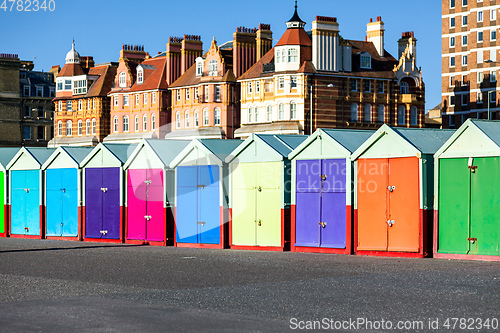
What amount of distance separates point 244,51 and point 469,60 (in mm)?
31517

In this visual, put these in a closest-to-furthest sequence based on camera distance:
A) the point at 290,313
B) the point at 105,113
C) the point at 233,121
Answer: the point at 290,313 → the point at 233,121 → the point at 105,113

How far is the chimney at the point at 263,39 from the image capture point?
75.9 m

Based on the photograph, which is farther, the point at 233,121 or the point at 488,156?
the point at 233,121

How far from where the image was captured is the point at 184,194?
29078 millimetres

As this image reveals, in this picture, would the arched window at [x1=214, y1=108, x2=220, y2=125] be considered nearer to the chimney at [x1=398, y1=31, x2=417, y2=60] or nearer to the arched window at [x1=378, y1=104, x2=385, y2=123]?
the arched window at [x1=378, y1=104, x2=385, y2=123]

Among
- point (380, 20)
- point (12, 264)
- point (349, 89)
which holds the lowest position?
point (12, 264)

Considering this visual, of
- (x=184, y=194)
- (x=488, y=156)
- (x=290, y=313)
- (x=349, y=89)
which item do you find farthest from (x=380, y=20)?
(x=290, y=313)

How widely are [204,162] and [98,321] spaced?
54.4ft

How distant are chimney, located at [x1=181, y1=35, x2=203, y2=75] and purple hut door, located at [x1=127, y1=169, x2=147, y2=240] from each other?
5369 centimetres

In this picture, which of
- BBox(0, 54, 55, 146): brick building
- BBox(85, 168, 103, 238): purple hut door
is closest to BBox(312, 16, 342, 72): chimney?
BBox(0, 54, 55, 146): brick building

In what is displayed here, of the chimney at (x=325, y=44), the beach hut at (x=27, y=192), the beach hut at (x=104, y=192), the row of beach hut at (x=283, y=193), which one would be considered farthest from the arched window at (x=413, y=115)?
the beach hut at (x=104, y=192)

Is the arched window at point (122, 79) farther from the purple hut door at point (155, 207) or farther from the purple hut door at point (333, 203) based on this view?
the purple hut door at point (333, 203)

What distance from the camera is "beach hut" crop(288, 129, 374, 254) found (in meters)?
24.3

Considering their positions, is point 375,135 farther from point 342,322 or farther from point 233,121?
point 233,121
